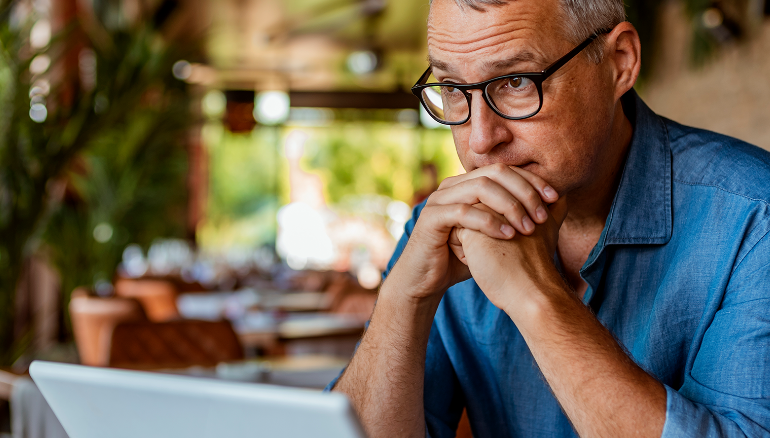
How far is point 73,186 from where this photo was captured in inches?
223

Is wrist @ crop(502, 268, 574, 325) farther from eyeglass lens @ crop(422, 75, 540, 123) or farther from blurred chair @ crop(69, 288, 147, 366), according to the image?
blurred chair @ crop(69, 288, 147, 366)

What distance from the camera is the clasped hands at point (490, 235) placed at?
3.08 ft

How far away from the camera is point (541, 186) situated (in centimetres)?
102

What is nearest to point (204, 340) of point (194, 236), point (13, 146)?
point (13, 146)

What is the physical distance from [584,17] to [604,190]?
0.95 feet

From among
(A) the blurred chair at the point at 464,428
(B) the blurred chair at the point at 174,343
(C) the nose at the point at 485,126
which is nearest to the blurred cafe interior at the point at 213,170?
(B) the blurred chair at the point at 174,343

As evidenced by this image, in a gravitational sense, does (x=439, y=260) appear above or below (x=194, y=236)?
above

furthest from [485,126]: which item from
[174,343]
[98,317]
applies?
[98,317]

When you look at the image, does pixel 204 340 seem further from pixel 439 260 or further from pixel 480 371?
pixel 439 260

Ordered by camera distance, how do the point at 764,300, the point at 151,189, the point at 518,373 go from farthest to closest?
the point at 151,189 → the point at 518,373 → the point at 764,300

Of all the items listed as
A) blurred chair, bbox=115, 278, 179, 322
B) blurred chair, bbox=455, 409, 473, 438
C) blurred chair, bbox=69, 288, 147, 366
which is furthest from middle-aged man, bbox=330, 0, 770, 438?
blurred chair, bbox=115, 278, 179, 322

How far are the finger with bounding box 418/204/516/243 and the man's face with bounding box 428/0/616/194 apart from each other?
0.12 metres

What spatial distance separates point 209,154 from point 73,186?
584cm

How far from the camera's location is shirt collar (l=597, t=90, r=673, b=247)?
107 centimetres
